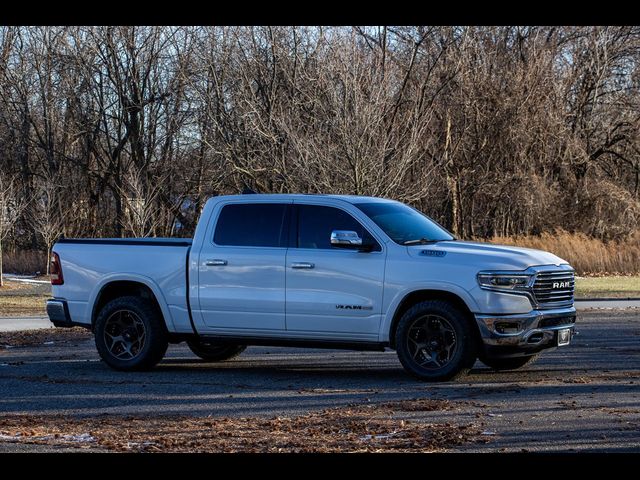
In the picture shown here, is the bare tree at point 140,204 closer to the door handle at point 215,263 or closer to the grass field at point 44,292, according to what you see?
the grass field at point 44,292

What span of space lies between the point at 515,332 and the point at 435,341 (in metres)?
0.85

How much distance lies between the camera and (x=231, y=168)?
38.2m

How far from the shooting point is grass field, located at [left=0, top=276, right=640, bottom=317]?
24.3m

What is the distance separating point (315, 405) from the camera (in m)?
10.3

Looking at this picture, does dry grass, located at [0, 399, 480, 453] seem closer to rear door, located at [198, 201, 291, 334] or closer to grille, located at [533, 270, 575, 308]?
grille, located at [533, 270, 575, 308]

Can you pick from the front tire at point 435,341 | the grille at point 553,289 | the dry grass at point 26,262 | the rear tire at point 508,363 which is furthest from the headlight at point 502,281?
the dry grass at point 26,262

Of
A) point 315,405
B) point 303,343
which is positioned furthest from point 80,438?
point 303,343

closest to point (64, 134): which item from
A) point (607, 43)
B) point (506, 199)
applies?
point (506, 199)

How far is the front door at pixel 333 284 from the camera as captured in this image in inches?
476

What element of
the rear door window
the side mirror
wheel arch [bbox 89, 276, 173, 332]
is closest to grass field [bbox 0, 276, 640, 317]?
wheel arch [bbox 89, 276, 173, 332]

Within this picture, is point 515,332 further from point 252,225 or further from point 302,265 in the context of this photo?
point 252,225

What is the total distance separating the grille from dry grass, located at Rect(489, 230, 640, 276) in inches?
882

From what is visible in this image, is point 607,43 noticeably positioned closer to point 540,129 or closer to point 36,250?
point 540,129

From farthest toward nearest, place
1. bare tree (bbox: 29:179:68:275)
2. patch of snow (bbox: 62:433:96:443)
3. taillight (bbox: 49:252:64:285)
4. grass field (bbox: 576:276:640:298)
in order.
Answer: bare tree (bbox: 29:179:68:275)
grass field (bbox: 576:276:640:298)
taillight (bbox: 49:252:64:285)
patch of snow (bbox: 62:433:96:443)
